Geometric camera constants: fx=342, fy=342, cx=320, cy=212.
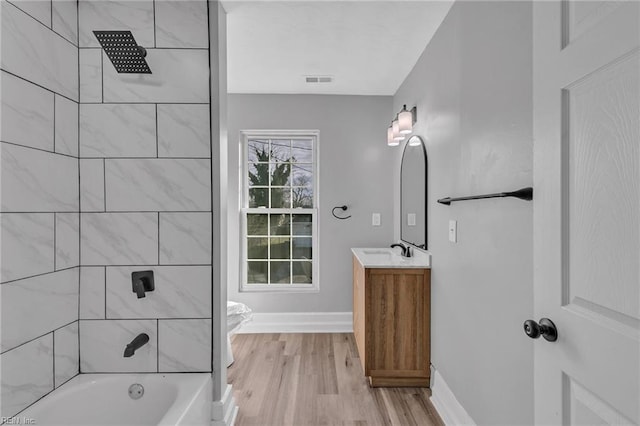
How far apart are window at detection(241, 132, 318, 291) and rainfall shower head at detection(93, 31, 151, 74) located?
5.91 ft

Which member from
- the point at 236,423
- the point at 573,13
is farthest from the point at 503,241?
the point at 236,423

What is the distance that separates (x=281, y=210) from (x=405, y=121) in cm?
154

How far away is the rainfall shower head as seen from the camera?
1564 millimetres

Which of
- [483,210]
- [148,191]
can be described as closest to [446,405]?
[483,210]

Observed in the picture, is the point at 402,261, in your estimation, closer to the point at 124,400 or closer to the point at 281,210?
the point at 281,210

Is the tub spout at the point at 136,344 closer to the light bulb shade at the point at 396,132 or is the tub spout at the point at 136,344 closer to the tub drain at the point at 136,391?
the tub drain at the point at 136,391

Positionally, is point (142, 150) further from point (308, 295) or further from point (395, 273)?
point (308, 295)

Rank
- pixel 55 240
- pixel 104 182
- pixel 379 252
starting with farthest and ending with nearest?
pixel 379 252
pixel 104 182
pixel 55 240

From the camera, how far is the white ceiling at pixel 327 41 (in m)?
2.03

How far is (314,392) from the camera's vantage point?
2301mm

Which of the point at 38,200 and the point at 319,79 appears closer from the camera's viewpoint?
the point at 38,200

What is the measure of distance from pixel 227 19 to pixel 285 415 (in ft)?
8.08

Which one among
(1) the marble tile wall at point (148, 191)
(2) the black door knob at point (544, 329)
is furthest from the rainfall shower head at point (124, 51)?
(2) the black door knob at point (544, 329)

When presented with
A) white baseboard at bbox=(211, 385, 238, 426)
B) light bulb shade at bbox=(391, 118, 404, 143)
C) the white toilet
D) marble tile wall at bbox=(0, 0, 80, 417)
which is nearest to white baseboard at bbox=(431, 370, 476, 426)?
white baseboard at bbox=(211, 385, 238, 426)
